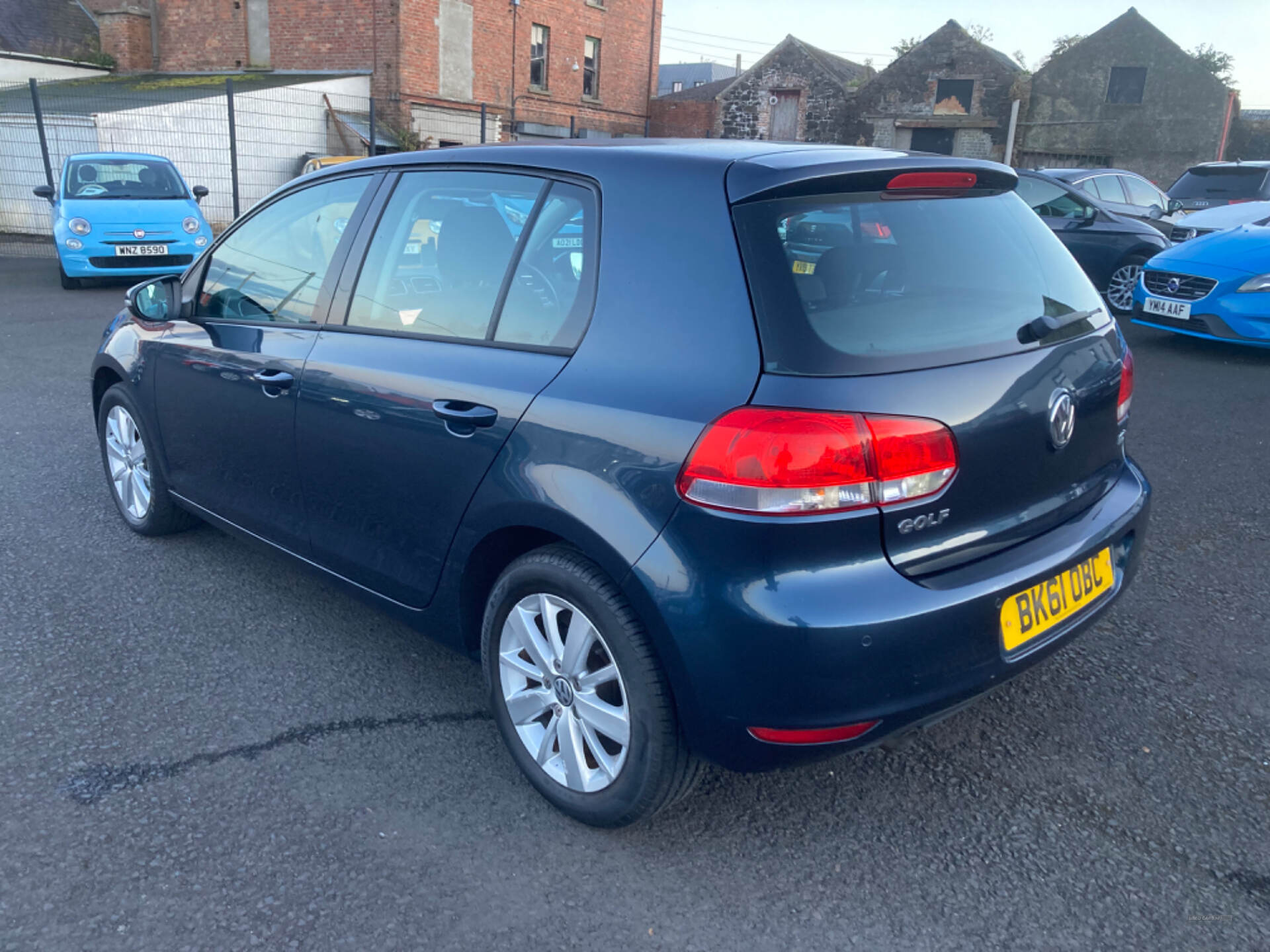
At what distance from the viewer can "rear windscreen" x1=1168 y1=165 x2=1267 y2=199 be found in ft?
51.7

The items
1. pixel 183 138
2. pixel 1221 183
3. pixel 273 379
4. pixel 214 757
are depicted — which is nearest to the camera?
pixel 214 757

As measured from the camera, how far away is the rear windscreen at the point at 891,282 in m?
2.14

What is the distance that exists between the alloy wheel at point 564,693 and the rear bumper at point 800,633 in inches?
9.7

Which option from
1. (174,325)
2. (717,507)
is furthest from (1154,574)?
(174,325)

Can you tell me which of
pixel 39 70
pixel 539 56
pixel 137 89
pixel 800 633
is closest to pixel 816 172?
pixel 800 633

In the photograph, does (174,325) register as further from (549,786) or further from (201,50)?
(201,50)

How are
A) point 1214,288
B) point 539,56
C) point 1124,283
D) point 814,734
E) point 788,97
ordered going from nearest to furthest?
point 814,734
point 1214,288
point 1124,283
point 539,56
point 788,97

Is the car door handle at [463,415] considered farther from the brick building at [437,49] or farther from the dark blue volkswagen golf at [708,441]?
the brick building at [437,49]

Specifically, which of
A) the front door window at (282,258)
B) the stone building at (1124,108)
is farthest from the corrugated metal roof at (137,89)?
the stone building at (1124,108)

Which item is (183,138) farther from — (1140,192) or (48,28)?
(48,28)

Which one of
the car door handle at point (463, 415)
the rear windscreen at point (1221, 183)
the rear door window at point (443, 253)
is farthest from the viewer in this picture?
the rear windscreen at point (1221, 183)

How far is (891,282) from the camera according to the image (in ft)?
7.70

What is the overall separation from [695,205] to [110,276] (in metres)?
12.0

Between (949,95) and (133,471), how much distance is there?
37.2 metres
